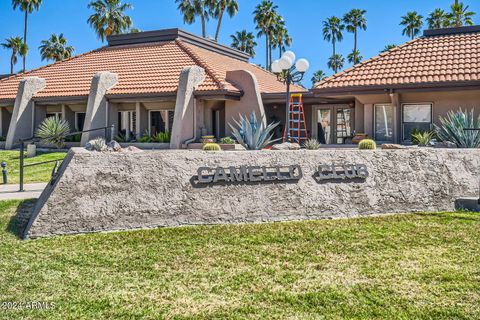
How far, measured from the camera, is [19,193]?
11.9 metres

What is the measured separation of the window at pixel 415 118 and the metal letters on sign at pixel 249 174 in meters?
11.8

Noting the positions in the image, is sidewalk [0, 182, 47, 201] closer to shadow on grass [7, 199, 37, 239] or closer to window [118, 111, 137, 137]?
shadow on grass [7, 199, 37, 239]

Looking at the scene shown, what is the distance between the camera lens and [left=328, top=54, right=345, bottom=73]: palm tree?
75625 mm

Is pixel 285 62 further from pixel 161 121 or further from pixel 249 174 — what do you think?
pixel 161 121

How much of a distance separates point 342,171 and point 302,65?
21.5ft

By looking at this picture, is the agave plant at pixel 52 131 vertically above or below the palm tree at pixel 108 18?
below

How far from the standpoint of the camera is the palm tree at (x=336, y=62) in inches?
2977

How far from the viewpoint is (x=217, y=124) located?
2542 cm

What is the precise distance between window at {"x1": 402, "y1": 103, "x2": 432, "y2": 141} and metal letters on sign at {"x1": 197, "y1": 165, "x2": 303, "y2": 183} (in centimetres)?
1181

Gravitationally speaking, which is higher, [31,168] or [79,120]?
[79,120]

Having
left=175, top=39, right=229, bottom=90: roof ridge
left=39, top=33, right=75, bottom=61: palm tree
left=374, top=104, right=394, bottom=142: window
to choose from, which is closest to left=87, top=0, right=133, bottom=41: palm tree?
left=39, top=33, right=75, bottom=61: palm tree

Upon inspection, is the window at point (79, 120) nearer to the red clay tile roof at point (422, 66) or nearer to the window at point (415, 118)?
the red clay tile roof at point (422, 66)

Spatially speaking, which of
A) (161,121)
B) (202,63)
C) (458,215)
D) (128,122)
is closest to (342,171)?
(458,215)

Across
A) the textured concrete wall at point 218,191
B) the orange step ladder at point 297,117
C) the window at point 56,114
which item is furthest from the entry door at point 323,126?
the textured concrete wall at point 218,191
